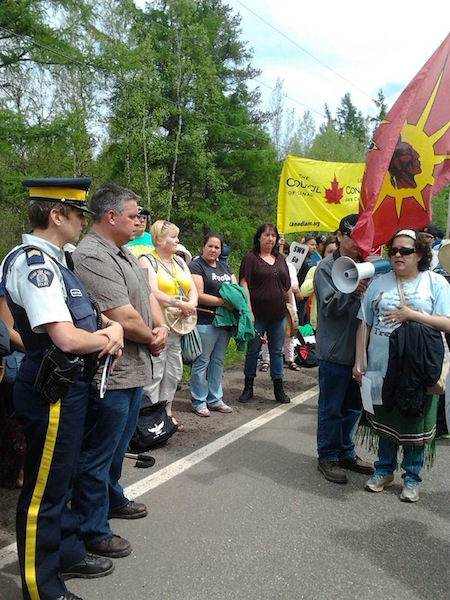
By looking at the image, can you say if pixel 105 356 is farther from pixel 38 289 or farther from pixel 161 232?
pixel 161 232

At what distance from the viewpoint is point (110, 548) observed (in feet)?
9.59

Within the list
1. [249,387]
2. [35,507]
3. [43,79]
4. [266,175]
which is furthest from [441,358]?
[266,175]

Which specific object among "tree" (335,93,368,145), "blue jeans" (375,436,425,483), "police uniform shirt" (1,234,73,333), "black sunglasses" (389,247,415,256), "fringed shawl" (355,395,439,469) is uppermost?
"tree" (335,93,368,145)

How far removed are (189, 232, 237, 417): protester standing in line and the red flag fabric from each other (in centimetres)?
228

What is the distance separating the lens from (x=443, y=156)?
361cm

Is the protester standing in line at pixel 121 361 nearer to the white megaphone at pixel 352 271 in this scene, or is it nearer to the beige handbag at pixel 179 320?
the white megaphone at pixel 352 271

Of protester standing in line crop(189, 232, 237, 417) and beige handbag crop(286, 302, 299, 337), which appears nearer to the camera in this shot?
protester standing in line crop(189, 232, 237, 417)

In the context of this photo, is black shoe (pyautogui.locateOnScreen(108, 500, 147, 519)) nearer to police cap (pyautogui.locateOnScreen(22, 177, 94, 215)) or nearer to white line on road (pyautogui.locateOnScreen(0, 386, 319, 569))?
white line on road (pyautogui.locateOnScreen(0, 386, 319, 569))

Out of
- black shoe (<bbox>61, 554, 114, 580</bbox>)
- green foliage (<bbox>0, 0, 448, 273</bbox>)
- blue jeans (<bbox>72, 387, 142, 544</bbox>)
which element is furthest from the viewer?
green foliage (<bbox>0, 0, 448, 273</bbox>)

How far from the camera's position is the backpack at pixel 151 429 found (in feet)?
14.3

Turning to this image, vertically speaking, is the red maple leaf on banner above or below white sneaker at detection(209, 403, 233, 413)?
above

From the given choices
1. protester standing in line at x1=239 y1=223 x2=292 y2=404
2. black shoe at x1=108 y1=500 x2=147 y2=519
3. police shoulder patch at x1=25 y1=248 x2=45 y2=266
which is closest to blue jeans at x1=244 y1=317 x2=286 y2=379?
protester standing in line at x1=239 y1=223 x2=292 y2=404

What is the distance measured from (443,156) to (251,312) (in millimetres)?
2868

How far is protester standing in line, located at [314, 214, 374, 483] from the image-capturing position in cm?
388
